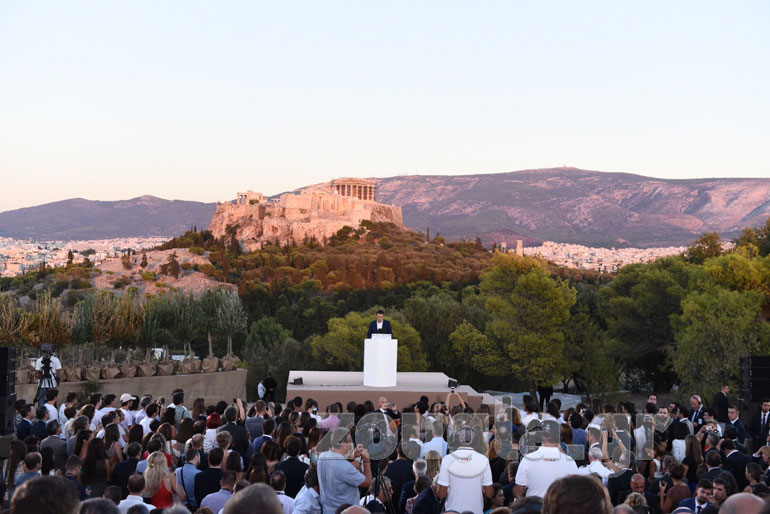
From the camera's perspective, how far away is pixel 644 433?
8734 millimetres

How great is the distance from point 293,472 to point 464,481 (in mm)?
1537

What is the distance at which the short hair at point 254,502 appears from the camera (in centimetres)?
270

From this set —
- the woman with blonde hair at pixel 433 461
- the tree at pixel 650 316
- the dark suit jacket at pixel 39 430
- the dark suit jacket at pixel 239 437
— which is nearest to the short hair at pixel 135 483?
the dark suit jacket at pixel 239 437

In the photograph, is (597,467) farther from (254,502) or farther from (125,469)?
(254,502)

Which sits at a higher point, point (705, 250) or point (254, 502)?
point (705, 250)

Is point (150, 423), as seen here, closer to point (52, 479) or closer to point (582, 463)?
point (582, 463)

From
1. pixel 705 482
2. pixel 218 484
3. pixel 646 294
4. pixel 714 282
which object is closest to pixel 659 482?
pixel 705 482

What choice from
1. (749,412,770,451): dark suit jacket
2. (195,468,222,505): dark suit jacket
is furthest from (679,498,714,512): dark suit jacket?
(749,412,770,451): dark suit jacket

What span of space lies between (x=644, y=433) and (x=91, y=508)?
702 cm

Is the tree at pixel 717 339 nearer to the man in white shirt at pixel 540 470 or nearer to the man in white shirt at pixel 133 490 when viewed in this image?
the man in white shirt at pixel 540 470

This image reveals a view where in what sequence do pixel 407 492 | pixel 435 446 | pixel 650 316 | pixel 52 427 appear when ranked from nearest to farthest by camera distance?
pixel 407 492
pixel 435 446
pixel 52 427
pixel 650 316

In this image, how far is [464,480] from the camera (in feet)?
21.1

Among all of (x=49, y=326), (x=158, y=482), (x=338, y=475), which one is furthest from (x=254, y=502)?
(x=49, y=326)

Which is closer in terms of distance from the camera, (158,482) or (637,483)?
(158,482)
